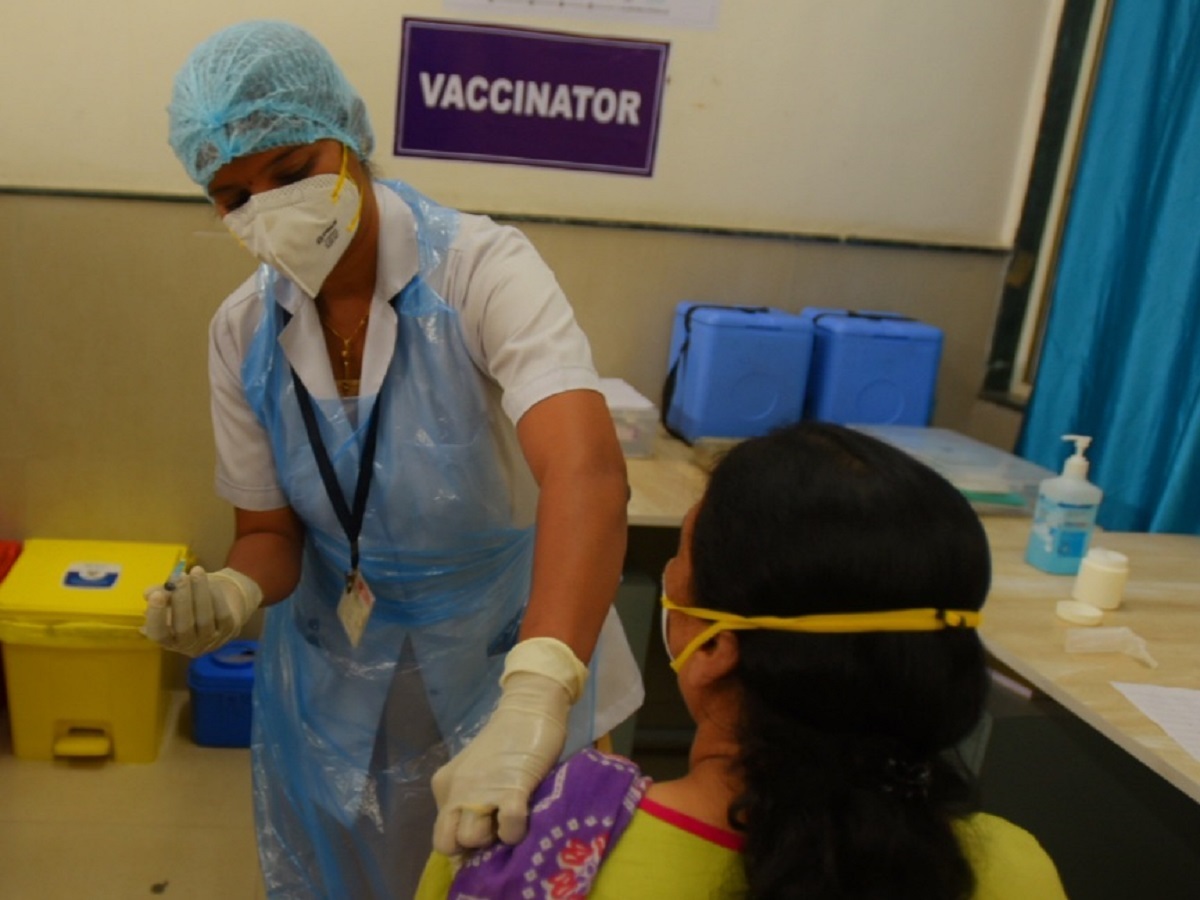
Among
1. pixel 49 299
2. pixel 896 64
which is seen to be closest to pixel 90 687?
pixel 49 299

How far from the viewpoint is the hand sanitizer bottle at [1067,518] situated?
1.80 metres

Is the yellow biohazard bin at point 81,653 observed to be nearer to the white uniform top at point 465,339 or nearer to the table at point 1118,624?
the white uniform top at point 465,339

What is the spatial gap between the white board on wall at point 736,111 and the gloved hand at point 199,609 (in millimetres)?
1179

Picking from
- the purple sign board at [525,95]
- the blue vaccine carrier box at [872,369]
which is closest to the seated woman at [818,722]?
the blue vaccine carrier box at [872,369]

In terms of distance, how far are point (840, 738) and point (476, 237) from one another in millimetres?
815

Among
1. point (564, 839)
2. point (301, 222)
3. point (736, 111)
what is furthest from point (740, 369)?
point (564, 839)

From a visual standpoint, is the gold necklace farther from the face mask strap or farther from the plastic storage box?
the plastic storage box

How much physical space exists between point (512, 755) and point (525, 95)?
1.82m

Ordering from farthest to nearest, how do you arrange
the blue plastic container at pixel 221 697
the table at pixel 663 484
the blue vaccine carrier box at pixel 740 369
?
1. the blue plastic container at pixel 221 697
2. the blue vaccine carrier box at pixel 740 369
3. the table at pixel 663 484

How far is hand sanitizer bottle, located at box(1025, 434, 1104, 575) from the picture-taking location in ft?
5.90

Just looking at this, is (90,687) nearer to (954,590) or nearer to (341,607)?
(341,607)

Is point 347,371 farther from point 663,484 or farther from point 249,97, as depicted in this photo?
point 663,484

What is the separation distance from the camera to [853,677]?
0.78m

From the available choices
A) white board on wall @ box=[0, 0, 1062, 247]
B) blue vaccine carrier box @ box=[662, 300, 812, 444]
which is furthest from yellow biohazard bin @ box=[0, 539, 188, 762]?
blue vaccine carrier box @ box=[662, 300, 812, 444]
